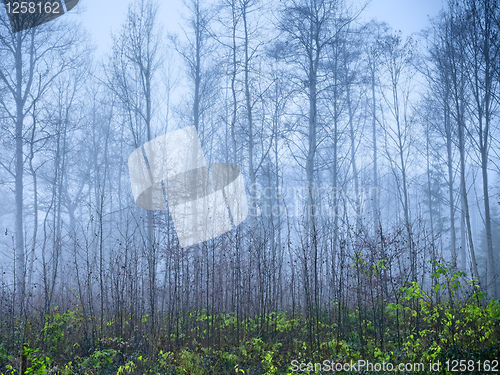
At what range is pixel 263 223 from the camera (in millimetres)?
6879

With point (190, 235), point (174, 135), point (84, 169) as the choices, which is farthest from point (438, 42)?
point (84, 169)

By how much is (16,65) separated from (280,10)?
790 cm

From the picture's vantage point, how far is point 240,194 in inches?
365

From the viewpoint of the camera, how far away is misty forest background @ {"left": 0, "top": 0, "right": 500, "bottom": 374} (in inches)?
186

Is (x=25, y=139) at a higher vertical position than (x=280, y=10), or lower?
lower

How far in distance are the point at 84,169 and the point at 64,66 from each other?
7.53 meters

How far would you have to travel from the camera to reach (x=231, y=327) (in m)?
5.66

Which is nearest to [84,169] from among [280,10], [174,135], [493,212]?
[174,135]

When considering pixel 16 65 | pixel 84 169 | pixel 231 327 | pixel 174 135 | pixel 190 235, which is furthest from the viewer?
pixel 84 169

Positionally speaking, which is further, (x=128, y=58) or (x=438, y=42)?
(x=128, y=58)

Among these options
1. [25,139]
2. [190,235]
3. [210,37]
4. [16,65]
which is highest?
[210,37]

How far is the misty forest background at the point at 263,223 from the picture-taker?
15.5ft

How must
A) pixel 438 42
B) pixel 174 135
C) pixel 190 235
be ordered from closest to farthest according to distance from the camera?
pixel 438 42, pixel 190 235, pixel 174 135

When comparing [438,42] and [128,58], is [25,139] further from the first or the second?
[438,42]
